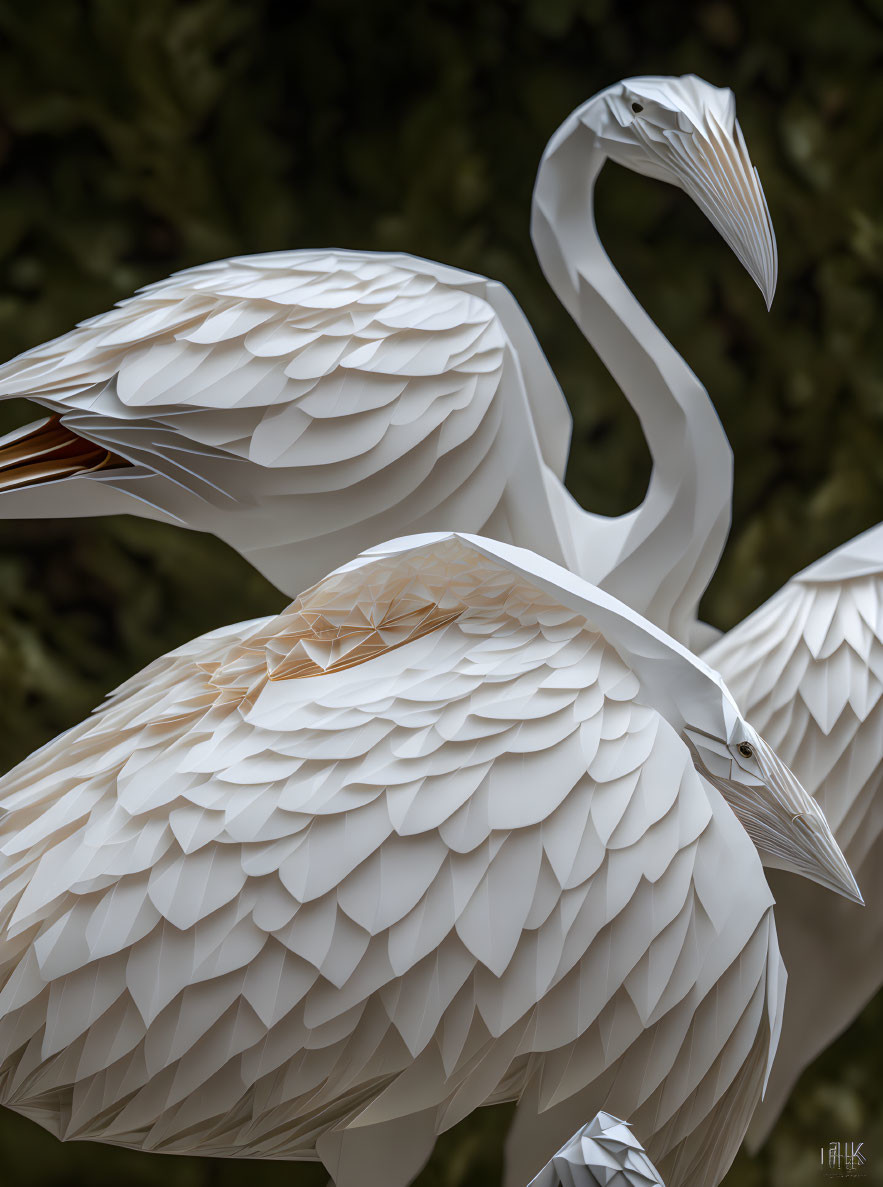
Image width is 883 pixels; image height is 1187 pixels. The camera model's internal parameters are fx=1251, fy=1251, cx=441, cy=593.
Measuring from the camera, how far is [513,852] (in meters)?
0.58

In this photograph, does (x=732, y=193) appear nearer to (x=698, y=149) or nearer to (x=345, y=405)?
(x=698, y=149)

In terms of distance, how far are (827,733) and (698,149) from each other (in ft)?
1.24

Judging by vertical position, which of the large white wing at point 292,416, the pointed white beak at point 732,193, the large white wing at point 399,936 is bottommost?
the large white wing at point 399,936

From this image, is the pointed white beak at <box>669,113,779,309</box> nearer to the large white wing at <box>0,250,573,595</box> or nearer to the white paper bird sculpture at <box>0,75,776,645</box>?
the white paper bird sculpture at <box>0,75,776,645</box>

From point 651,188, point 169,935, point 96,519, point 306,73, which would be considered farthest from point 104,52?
point 169,935

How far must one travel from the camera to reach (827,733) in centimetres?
82

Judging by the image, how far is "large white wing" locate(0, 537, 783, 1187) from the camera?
58cm

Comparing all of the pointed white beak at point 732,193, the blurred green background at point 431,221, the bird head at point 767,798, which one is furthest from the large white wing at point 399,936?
the blurred green background at point 431,221

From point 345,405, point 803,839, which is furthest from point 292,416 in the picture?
point 803,839

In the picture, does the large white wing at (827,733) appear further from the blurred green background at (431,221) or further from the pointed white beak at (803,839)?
the blurred green background at (431,221)

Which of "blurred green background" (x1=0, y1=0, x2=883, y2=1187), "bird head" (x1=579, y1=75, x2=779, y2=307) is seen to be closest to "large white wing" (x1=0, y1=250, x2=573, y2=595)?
"bird head" (x1=579, y1=75, x2=779, y2=307)

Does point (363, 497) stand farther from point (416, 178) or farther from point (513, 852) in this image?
point (416, 178)

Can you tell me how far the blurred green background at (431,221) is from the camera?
1445mm

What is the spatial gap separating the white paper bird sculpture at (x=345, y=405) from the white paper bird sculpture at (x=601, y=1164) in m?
0.41
